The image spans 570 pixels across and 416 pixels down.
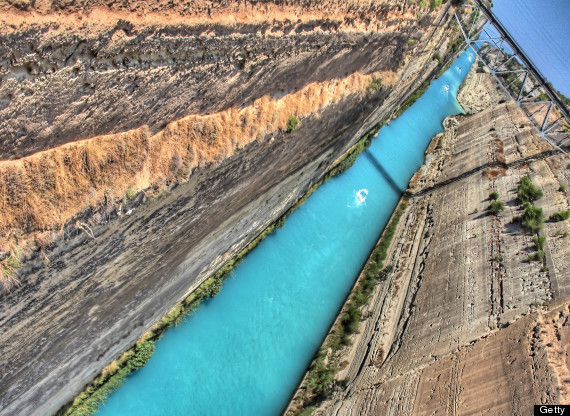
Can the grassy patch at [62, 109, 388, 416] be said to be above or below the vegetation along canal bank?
above

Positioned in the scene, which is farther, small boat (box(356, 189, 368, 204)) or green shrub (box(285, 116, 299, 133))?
small boat (box(356, 189, 368, 204))

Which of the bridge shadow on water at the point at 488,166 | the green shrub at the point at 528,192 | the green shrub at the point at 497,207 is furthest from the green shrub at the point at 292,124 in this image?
the green shrub at the point at 528,192

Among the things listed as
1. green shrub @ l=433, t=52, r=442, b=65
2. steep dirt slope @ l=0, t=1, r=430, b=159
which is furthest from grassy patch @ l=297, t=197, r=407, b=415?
green shrub @ l=433, t=52, r=442, b=65

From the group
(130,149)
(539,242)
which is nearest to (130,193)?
(130,149)

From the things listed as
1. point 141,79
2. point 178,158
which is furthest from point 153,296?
point 141,79

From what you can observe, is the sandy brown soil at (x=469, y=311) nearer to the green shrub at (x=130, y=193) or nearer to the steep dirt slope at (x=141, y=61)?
the green shrub at (x=130, y=193)

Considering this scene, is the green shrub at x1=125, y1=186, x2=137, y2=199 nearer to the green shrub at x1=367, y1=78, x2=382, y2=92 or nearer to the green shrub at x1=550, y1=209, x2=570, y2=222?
the green shrub at x1=367, y1=78, x2=382, y2=92

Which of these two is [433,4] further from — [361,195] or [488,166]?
[361,195]
